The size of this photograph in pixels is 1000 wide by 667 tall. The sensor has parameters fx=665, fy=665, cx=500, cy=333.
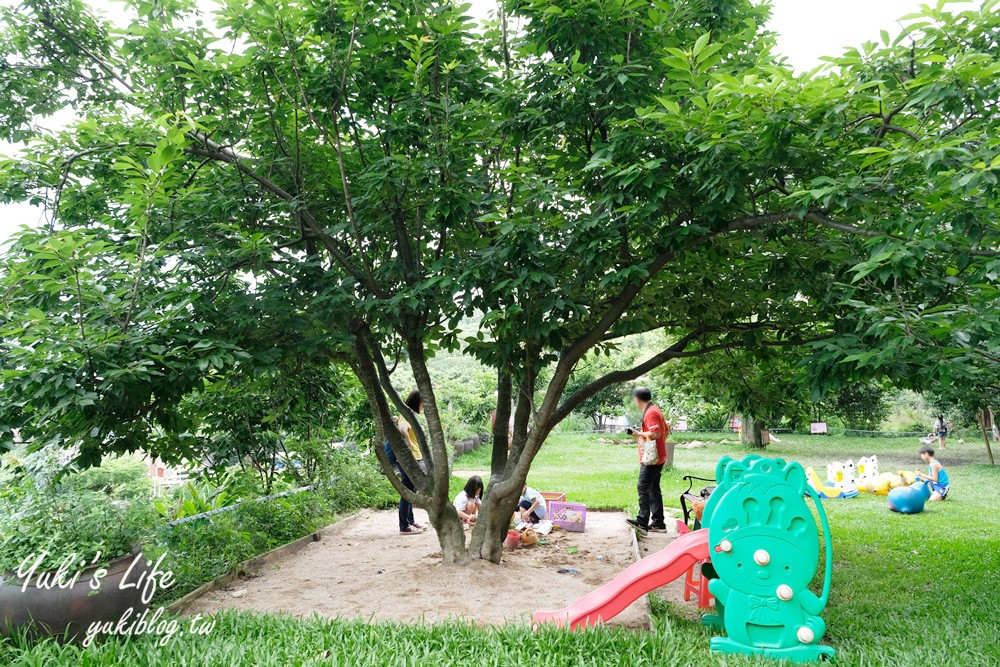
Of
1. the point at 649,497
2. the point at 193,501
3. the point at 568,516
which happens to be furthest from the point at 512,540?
the point at 193,501

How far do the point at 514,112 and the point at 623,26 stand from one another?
1032 millimetres

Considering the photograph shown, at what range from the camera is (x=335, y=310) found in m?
5.30

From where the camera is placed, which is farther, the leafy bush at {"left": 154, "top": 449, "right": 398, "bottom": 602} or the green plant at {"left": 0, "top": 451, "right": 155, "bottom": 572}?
the leafy bush at {"left": 154, "top": 449, "right": 398, "bottom": 602}

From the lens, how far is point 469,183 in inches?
207

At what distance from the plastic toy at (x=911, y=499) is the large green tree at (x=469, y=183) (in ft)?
20.4

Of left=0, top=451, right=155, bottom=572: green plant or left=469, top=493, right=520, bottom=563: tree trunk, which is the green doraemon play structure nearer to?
left=469, top=493, right=520, bottom=563: tree trunk

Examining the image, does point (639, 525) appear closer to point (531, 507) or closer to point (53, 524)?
point (531, 507)

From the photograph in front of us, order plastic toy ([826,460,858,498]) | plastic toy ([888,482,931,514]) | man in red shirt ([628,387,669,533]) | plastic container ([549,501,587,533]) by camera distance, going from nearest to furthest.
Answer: man in red shirt ([628,387,669,533]) → plastic container ([549,501,587,533]) → plastic toy ([888,482,931,514]) → plastic toy ([826,460,858,498])

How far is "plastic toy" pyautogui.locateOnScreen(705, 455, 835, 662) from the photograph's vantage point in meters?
4.04

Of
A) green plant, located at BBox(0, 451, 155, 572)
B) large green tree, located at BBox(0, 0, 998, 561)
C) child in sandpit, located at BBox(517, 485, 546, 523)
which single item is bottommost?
child in sandpit, located at BBox(517, 485, 546, 523)

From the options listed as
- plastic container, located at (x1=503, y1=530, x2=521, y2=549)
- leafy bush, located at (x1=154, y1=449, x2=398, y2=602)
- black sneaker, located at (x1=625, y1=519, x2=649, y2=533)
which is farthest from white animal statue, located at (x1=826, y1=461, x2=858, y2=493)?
leafy bush, located at (x1=154, y1=449, x2=398, y2=602)

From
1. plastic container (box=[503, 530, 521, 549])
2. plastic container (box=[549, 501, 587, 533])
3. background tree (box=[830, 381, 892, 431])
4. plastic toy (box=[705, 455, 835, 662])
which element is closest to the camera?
plastic toy (box=[705, 455, 835, 662])

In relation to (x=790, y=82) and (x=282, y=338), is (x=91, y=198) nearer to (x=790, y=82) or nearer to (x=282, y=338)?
(x=282, y=338)

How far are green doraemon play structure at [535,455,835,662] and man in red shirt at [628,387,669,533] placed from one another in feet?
12.1
